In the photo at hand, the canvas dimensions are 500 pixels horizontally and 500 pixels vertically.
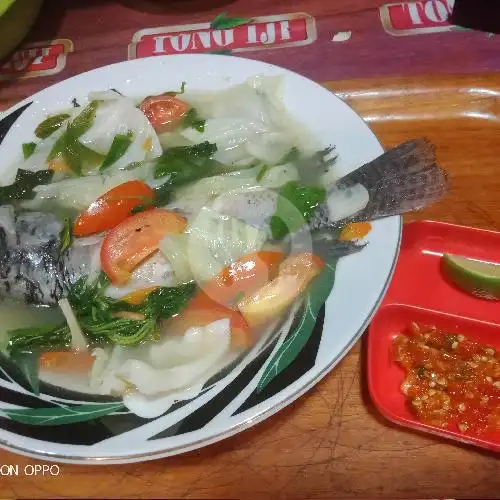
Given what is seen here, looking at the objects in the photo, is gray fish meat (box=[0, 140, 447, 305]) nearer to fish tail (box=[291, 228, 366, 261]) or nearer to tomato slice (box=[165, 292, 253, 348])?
fish tail (box=[291, 228, 366, 261])

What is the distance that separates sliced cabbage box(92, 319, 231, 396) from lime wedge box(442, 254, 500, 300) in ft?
2.30

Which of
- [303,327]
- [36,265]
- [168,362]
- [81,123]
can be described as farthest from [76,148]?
[303,327]

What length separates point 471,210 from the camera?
66.9 inches

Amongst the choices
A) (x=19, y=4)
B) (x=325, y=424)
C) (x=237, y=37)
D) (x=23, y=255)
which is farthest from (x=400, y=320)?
(x=19, y=4)

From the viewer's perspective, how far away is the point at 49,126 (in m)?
1.79

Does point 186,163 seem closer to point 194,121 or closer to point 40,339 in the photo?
point 194,121

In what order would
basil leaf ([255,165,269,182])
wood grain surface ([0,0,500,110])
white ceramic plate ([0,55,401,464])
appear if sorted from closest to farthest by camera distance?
white ceramic plate ([0,55,401,464]) < basil leaf ([255,165,269,182]) < wood grain surface ([0,0,500,110])

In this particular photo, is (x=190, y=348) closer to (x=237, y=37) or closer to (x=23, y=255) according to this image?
(x=23, y=255)

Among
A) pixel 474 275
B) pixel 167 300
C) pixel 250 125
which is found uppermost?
pixel 250 125

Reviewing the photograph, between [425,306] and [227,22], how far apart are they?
1.55 meters

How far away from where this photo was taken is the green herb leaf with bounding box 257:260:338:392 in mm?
1229

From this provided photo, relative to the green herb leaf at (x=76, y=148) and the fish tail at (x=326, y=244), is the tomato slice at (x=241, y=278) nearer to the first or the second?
the fish tail at (x=326, y=244)

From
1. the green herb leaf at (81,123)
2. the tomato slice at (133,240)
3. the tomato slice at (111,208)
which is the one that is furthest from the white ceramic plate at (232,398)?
the green herb leaf at (81,123)

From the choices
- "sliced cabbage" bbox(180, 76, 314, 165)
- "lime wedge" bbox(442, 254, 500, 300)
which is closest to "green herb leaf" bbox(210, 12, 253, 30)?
"sliced cabbage" bbox(180, 76, 314, 165)
